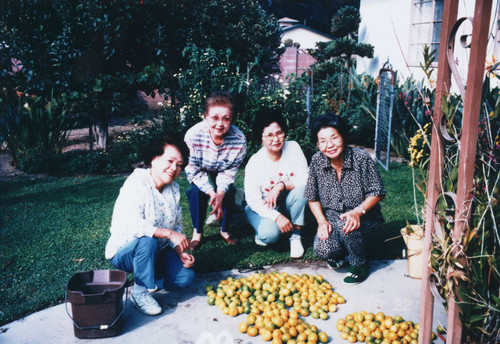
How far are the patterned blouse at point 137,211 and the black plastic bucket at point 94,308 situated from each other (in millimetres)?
259

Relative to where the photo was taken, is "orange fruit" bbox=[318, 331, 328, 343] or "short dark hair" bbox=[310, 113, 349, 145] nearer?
"orange fruit" bbox=[318, 331, 328, 343]

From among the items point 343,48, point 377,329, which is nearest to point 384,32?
point 343,48

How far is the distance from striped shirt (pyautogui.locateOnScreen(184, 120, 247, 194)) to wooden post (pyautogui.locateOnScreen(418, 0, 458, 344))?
2138 mm

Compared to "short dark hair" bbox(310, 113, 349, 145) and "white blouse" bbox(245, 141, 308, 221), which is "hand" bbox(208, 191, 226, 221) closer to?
"white blouse" bbox(245, 141, 308, 221)

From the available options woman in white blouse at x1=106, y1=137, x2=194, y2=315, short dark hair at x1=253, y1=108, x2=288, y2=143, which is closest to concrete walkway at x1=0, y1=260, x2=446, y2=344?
woman in white blouse at x1=106, y1=137, x2=194, y2=315

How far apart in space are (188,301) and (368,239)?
1.50 meters

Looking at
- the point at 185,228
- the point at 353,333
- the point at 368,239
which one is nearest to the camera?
the point at 353,333

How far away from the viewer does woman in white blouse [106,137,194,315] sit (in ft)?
9.64

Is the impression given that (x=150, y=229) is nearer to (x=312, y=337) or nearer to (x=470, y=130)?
(x=312, y=337)

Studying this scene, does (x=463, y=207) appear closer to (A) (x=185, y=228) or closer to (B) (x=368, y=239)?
(B) (x=368, y=239)

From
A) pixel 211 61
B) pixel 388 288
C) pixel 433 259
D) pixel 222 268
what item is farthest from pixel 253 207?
pixel 211 61

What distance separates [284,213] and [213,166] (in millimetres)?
805

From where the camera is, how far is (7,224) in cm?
470

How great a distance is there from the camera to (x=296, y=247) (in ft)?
12.8
